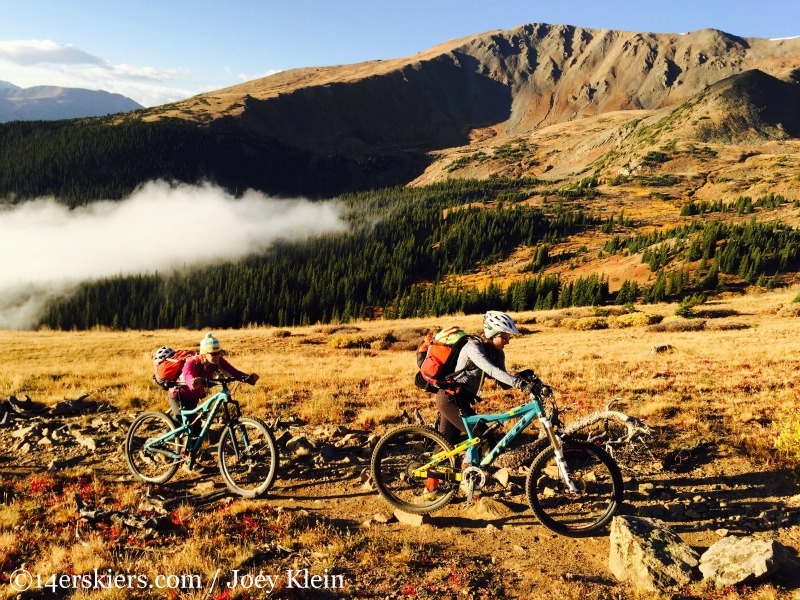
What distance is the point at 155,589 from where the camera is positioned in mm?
5656

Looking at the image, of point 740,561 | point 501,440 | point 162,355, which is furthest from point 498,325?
point 162,355

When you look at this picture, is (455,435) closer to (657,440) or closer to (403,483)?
(403,483)

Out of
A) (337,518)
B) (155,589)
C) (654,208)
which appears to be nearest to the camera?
(155,589)

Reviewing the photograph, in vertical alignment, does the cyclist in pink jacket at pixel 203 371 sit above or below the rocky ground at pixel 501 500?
above

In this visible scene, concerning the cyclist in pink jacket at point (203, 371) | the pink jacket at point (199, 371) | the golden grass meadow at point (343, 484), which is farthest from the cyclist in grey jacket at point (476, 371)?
the pink jacket at point (199, 371)

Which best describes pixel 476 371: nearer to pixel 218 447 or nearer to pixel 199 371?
pixel 218 447

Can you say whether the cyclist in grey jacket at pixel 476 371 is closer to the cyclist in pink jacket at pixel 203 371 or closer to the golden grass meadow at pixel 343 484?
the golden grass meadow at pixel 343 484

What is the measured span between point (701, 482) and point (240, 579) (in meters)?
8.22

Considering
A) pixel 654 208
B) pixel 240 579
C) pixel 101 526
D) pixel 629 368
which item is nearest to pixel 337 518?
pixel 240 579

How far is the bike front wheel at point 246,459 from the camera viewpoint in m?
8.27

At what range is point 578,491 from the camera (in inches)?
285

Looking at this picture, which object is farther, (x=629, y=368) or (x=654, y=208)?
(x=654, y=208)

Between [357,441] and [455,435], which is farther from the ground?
[455,435]

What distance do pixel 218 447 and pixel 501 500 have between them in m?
5.28
